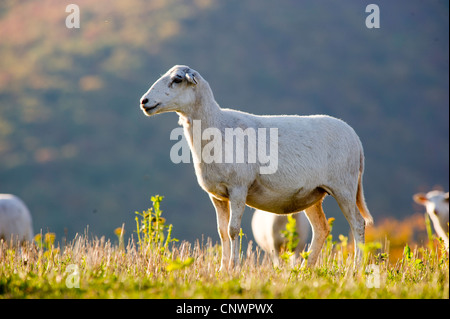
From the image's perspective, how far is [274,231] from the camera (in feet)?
31.1

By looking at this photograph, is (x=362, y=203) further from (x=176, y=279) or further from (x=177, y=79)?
(x=176, y=279)

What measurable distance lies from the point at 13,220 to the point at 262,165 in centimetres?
656

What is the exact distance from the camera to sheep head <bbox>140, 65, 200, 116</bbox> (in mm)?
5850

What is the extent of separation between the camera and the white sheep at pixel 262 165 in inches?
238

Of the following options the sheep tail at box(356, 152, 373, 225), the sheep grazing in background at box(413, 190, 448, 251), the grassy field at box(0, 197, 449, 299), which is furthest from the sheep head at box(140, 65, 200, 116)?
the sheep grazing in background at box(413, 190, 448, 251)

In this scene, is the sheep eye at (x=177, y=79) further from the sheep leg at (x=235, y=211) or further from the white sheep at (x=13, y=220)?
the white sheep at (x=13, y=220)

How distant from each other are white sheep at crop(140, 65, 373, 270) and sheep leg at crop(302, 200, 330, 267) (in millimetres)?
14

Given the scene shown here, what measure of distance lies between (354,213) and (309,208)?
2.07ft
